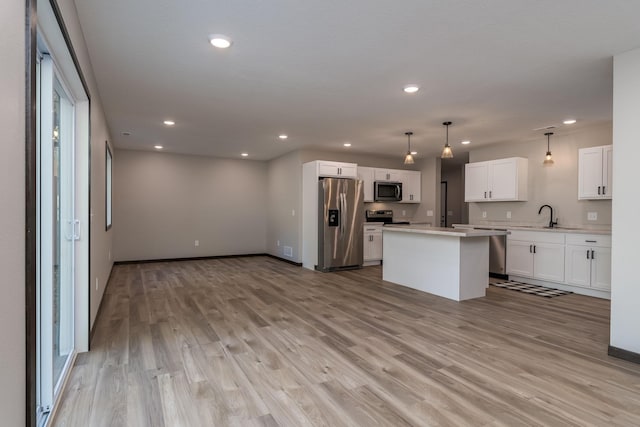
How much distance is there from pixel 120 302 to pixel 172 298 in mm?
594

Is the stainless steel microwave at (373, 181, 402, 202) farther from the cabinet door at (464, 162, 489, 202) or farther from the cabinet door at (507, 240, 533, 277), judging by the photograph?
the cabinet door at (507, 240, 533, 277)

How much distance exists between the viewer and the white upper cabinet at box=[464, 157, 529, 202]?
5.94 meters

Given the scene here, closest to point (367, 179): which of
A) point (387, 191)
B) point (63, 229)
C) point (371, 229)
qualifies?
point (387, 191)

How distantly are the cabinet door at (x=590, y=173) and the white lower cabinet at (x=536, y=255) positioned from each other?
71cm

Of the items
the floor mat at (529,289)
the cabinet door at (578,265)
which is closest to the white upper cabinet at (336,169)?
the floor mat at (529,289)

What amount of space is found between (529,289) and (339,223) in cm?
326

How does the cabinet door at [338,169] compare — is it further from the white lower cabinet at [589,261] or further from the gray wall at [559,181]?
the white lower cabinet at [589,261]

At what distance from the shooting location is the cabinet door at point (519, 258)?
17.8ft

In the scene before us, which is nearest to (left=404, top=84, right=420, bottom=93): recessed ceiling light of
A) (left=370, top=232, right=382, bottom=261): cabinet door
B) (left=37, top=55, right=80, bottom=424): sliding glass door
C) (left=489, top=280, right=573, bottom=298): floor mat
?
(left=37, top=55, right=80, bottom=424): sliding glass door

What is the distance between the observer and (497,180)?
6223mm

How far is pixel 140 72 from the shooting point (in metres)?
3.22

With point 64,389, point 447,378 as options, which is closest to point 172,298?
point 64,389

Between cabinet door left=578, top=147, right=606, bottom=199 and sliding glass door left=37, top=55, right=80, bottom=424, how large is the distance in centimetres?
615

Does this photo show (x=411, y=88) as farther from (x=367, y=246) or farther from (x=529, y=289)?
(x=367, y=246)
